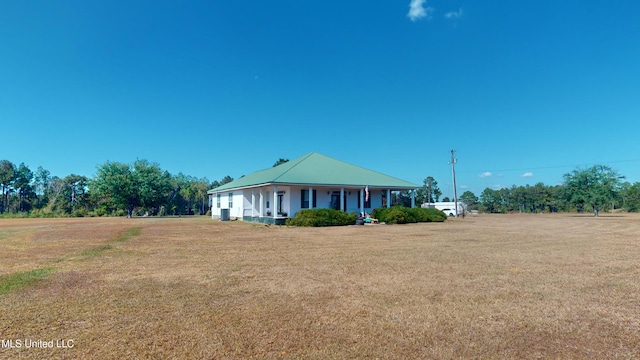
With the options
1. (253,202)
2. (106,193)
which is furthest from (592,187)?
(106,193)

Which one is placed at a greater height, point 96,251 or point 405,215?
point 405,215

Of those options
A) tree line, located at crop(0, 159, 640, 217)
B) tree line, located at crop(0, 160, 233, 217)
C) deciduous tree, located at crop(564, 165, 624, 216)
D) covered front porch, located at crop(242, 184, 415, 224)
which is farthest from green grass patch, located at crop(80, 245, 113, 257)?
deciduous tree, located at crop(564, 165, 624, 216)

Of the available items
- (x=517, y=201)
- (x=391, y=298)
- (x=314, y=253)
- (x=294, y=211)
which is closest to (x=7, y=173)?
(x=294, y=211)

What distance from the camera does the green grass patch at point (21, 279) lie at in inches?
196

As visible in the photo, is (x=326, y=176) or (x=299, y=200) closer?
(x=299, y=200)

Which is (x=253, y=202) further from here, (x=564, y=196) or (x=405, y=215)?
(x=564, y=196)

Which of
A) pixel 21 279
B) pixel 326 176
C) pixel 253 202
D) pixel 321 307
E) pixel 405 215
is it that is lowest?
pixel 321 307

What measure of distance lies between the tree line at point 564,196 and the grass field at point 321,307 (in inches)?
1051

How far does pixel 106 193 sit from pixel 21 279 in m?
35.5

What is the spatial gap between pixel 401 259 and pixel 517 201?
63528 millimetres

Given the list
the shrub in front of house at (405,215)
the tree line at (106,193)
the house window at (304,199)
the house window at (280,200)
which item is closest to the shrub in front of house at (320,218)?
the shrub in front of house at (405,215)

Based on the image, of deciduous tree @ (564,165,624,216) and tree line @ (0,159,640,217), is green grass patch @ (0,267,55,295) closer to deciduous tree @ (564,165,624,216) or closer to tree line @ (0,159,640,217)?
tree line @ (0,159,640,217)

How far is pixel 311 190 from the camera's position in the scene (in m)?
21.5

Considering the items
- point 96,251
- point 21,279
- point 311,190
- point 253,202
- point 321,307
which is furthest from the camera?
point 253,202
